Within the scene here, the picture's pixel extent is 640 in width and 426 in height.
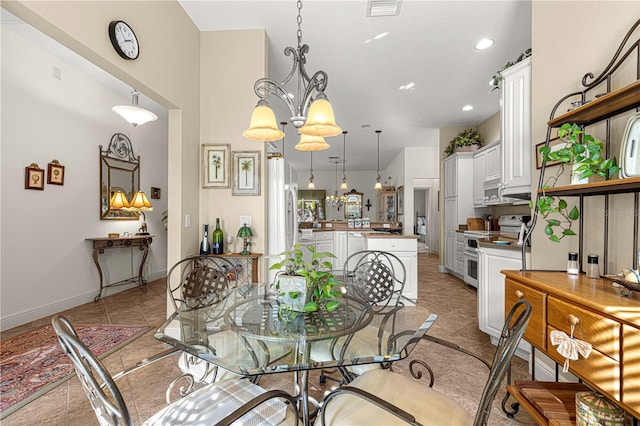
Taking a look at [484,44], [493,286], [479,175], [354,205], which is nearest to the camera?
[493,286]

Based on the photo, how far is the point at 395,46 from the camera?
335cm

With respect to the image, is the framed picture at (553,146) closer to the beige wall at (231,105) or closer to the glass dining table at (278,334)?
the glass dining table at (278,334)

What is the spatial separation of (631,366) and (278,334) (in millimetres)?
1377

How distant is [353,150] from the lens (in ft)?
28.3

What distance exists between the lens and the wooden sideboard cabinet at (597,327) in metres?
1.07

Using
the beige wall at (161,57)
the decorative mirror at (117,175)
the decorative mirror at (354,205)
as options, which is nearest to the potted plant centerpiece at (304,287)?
the beige wall at (161,57)

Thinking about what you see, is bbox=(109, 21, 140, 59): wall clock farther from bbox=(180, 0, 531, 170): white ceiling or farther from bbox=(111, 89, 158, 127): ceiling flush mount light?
bbox=(180, 0, 531, 170): white ceiling

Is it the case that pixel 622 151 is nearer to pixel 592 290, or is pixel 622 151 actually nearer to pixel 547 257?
pixel 592 290

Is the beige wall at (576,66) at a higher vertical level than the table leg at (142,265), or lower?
higher

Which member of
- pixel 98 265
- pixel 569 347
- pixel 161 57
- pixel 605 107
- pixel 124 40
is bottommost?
pixel 98 265

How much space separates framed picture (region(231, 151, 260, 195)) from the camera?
9.98 ft

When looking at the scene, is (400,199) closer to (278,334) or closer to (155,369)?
(155,369)

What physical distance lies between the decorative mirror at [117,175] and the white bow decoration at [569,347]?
526cm

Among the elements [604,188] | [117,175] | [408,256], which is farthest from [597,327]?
[117,175]
